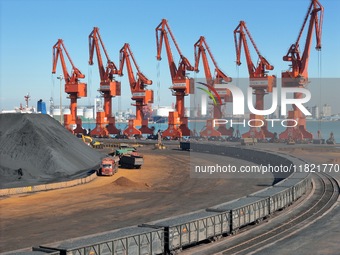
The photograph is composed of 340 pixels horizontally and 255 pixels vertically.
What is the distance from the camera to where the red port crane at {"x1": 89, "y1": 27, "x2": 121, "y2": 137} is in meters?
134

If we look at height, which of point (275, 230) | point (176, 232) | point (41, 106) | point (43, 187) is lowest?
point (275, 230)

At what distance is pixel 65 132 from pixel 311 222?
43.6m

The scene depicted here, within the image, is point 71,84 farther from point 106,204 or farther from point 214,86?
point 106,204

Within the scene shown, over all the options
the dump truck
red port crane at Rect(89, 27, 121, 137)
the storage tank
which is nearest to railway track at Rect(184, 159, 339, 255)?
the dump truck

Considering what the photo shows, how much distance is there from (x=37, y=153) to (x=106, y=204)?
20.4 meters

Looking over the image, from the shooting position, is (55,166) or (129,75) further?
(129,75)

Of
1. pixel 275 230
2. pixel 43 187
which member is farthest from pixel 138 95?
pixel 275 230

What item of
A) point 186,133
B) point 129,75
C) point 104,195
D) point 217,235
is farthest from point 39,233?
→ point 129,75

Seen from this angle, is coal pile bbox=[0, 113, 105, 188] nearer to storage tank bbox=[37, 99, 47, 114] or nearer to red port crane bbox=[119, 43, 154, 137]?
storage tank bbox=[37, 99, 47, 114]

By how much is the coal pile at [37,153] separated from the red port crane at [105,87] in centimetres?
6641

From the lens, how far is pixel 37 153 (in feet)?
186

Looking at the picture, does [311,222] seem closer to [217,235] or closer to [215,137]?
[217,235]

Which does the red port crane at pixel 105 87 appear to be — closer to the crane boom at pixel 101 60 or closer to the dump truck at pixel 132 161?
the crane boom at pixel 101 60

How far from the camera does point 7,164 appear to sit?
53469mm
